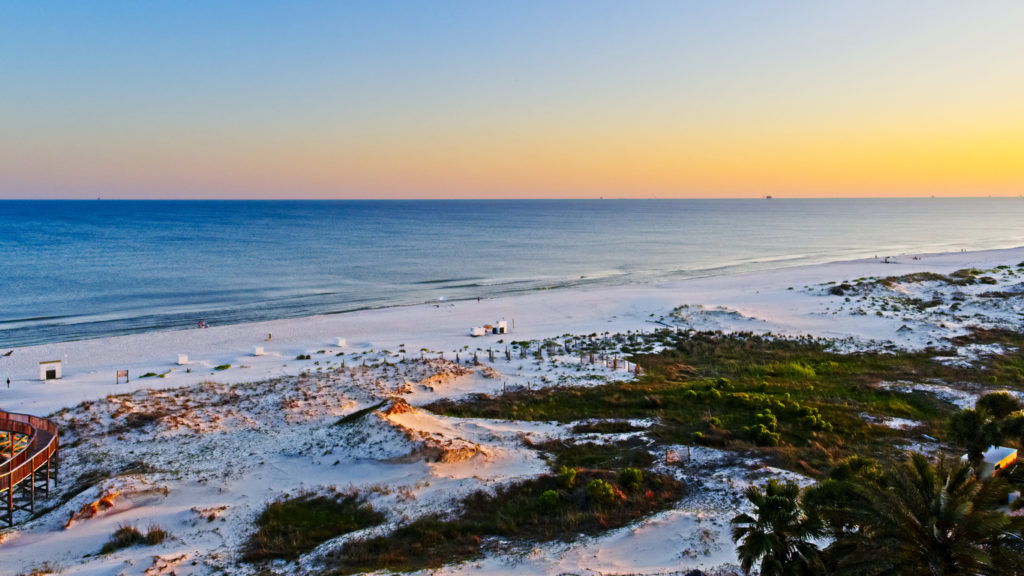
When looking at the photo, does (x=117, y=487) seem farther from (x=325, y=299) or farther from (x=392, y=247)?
(x=392, y=247)

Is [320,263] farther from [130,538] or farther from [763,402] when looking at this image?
[130,538]

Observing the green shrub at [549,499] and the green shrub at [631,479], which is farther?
the green shrub at [631,479]

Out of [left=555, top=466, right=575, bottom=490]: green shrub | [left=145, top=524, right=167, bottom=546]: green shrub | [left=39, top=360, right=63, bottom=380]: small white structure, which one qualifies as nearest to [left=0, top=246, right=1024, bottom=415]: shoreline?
[left=39, top=360, right=63, bottom=380]: small white structure

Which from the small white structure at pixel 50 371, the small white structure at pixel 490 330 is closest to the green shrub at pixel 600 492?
the small white structure at pixel 490 330

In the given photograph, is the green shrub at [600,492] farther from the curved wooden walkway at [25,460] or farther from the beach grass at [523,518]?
the curved wooden walkway at [25,460]

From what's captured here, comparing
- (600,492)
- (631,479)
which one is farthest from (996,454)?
(600,492)

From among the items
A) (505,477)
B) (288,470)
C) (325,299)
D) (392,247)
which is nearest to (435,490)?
(505,477)
